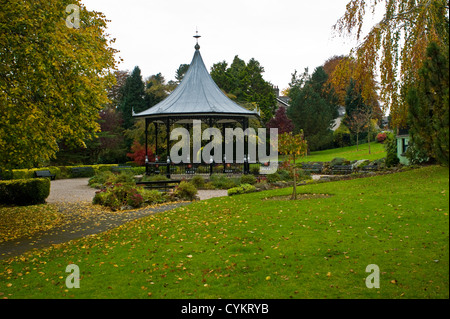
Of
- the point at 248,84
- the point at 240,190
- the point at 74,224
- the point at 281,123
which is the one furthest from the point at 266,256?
the point at 248,84

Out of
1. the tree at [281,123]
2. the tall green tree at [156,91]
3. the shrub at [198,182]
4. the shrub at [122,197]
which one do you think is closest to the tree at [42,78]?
the shrub at [122,197]

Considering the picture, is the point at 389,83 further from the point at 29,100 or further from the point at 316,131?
the point at 316,131

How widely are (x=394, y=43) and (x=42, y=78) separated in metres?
7.68

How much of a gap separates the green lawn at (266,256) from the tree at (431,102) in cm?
105

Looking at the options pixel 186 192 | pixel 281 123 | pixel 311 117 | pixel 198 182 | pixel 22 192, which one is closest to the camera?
pixel 186 192

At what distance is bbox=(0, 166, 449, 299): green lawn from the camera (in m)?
4.41

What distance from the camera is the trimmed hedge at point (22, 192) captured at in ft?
46.8

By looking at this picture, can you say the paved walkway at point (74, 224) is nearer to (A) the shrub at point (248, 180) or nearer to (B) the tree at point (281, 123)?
(A) the shrub at point (248, 180)

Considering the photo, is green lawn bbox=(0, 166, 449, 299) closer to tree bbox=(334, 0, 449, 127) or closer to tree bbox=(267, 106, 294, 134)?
tree bbox=(334, 0, 449, 127)

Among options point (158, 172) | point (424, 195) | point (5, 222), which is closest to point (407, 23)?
point (424, 195)

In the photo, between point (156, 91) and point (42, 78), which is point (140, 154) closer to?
point (156, 91)

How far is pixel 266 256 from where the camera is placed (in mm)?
5477

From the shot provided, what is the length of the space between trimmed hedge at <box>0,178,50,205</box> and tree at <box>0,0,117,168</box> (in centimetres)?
546

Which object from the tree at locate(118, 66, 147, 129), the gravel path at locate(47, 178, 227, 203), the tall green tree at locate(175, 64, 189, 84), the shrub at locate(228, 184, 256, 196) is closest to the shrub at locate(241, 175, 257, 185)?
the gravel path at locate(47, 178, 227, 203)
